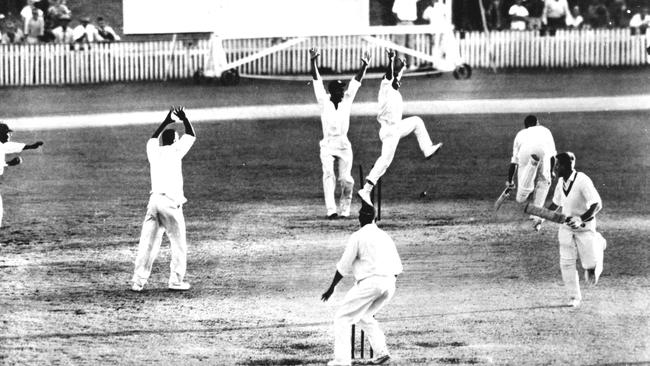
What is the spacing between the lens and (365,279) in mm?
13773

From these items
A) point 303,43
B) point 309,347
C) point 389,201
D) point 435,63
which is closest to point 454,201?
point 389,201

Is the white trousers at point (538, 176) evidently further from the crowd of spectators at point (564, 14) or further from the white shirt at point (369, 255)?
the crowd of spectators at point (564, 14)

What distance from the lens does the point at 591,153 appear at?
95.3 feet

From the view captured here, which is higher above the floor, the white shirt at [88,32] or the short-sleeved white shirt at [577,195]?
the white shirt at [88,32]

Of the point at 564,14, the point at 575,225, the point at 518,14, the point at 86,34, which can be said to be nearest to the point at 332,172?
the point at 575,225

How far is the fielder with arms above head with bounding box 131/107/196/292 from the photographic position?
687 inches

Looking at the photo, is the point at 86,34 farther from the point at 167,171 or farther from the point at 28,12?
the point at 167,171

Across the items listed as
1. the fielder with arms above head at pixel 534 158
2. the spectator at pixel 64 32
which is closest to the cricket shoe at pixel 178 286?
the fielder with arms above head at pixel 534 158

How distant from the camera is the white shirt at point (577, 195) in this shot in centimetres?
1639

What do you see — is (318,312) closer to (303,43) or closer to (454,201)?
(454,201)

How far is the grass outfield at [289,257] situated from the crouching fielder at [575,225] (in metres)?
0.56

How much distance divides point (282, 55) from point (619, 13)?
1217 centimetres

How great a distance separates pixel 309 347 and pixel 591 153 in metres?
15.4

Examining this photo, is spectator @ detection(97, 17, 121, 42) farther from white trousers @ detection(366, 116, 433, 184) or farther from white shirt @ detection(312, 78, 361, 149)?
white shirt @ detection(312, 78, 361, 149)
